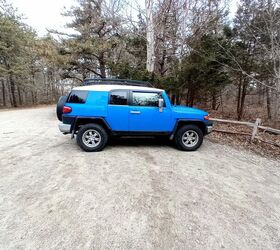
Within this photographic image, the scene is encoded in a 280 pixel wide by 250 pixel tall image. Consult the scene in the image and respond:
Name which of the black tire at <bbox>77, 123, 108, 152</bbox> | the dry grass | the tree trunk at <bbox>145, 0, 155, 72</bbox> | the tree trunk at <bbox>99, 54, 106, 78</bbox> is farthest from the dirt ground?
the tree trunk at <bbox>99, 54, 106, 78</bbox>

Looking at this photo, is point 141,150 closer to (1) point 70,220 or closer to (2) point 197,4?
(1) point 70,220

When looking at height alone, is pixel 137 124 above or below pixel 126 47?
below

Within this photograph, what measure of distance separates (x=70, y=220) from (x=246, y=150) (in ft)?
17.0

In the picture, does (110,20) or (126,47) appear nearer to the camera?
(110,20)

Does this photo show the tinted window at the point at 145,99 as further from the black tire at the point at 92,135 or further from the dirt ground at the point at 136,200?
the dirt ground at the point at 136,200

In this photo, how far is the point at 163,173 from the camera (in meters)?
3.52

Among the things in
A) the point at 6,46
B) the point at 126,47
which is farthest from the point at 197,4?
the point at 6,46

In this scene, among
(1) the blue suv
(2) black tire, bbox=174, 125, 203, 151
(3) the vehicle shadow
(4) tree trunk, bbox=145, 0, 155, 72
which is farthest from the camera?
(4) tree trunk, bbox=145, 0, 155, 72

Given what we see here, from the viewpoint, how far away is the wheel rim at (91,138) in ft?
14.9

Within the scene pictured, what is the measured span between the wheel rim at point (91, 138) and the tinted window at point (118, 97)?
0.92 meters

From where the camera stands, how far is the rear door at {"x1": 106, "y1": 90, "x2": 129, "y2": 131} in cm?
454

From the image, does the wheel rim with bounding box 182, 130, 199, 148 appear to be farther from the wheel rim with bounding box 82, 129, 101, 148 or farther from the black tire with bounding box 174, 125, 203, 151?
the wheel rim with bounding box 82, 129, 101, 148

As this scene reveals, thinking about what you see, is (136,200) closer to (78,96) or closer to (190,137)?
(190,137)

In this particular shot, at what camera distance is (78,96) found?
4.49 meters
